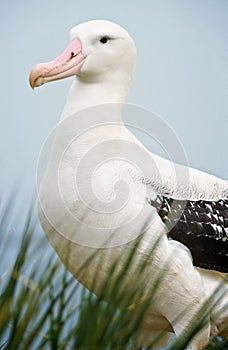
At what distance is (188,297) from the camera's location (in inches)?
59.6

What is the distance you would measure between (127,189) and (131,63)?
43 cm

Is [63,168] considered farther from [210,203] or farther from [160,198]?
[210,203]

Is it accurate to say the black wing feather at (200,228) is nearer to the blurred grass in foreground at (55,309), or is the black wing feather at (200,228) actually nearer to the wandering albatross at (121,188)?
the wandering albatross at (121,188)

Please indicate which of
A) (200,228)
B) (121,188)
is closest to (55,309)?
(121,188)

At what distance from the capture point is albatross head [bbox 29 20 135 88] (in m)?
1.75

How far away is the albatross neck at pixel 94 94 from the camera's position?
1.76 meters

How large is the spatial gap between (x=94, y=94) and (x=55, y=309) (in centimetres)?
155

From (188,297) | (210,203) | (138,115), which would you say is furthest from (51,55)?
(188,297)

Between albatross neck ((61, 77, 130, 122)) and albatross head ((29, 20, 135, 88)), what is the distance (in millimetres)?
16

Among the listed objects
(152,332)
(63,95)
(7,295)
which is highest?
(7,295)

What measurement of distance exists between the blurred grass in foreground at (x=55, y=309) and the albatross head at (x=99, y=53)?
1491mm

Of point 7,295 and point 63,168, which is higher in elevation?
point 7,295

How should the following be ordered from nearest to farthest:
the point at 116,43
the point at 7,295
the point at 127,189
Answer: the point at 7,295, the point at 127,189, the point at 116,43

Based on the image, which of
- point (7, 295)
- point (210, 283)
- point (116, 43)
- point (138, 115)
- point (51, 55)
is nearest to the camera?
point (7, 295)
